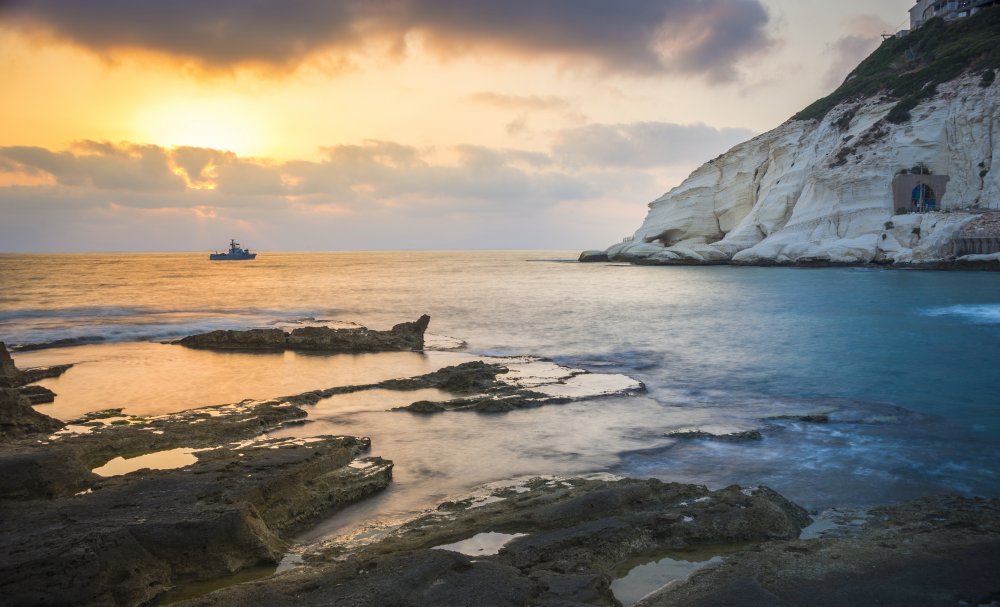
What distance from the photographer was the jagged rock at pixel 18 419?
8633 millimetres

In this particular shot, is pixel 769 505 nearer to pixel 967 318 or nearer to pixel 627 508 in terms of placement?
pixel 627 508

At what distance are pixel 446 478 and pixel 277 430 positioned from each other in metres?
3.22

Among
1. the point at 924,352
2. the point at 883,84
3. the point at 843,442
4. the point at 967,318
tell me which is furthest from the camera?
the point at 883,84

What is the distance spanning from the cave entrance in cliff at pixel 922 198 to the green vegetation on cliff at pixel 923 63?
656 cm

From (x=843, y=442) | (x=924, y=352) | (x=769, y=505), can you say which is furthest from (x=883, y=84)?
(x=769, y=505)

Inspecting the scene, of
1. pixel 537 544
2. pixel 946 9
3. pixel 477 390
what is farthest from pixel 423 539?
pixel 946 9

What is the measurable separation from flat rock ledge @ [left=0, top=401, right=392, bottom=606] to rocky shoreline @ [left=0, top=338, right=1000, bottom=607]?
0.05 feet

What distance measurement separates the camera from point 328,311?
32.7 metres

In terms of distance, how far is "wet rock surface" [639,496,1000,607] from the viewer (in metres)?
4.30

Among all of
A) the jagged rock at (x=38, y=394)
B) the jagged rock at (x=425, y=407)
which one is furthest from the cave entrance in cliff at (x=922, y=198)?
the jagged rock at (x=38, y=394)

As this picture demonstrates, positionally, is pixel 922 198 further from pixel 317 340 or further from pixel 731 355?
pixel 317 340

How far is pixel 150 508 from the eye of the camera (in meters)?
5.51

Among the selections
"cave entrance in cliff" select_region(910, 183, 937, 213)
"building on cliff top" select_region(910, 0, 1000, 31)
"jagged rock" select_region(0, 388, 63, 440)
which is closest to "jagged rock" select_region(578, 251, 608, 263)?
"building on cliff top" select_region(910, 0, 1000, 31)

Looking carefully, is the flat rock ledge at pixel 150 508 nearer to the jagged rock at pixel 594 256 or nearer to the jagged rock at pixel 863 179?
the jagged rock at pixel 863 179
